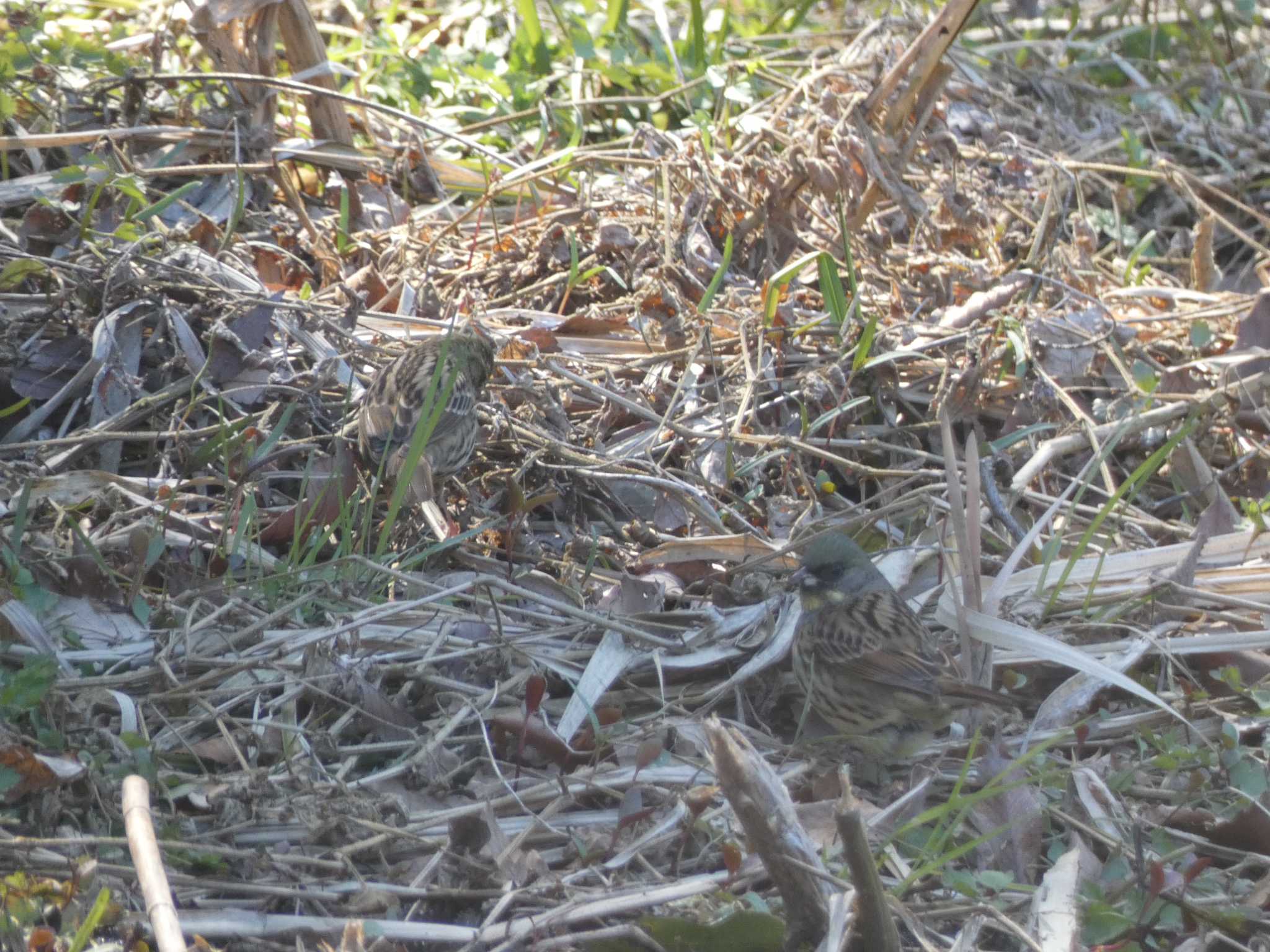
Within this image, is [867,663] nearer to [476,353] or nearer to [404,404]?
[404,404]

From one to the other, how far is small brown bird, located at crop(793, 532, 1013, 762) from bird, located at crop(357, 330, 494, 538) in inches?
45.5

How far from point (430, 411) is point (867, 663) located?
1410 millimetres

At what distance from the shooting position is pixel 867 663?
3627 millimetres

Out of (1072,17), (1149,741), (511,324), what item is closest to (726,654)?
(1149,741)

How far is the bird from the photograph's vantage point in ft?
13.9

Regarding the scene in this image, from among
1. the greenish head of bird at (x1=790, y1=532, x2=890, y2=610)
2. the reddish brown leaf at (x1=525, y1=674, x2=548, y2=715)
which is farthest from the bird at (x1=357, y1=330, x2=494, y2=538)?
the greenish head of bird at (x1=790, y1=532, x2=890, y2=610)

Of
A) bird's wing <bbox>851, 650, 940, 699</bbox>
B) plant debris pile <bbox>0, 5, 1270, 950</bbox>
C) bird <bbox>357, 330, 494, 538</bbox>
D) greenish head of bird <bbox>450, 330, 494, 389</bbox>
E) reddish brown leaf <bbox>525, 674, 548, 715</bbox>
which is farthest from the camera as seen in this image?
greenish head of bird <bbox>450, 330, 494, 389</bbox>

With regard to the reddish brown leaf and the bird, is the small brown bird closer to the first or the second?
the reddish brown leaf

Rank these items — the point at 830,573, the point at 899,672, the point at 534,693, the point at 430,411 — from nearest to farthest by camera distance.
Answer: the point at 534,693, the point at 899,672, the point at 830,573, the point at 430,411

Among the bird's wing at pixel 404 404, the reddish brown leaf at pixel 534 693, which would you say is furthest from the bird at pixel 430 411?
the reddish brown leaf at pixel 534 693

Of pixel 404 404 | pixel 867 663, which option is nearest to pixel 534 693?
pixel 867 663

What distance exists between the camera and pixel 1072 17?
8047 millimetres

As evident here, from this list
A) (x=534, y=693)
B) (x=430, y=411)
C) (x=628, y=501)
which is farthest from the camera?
(x=628, y=501)

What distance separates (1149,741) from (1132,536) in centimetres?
121
